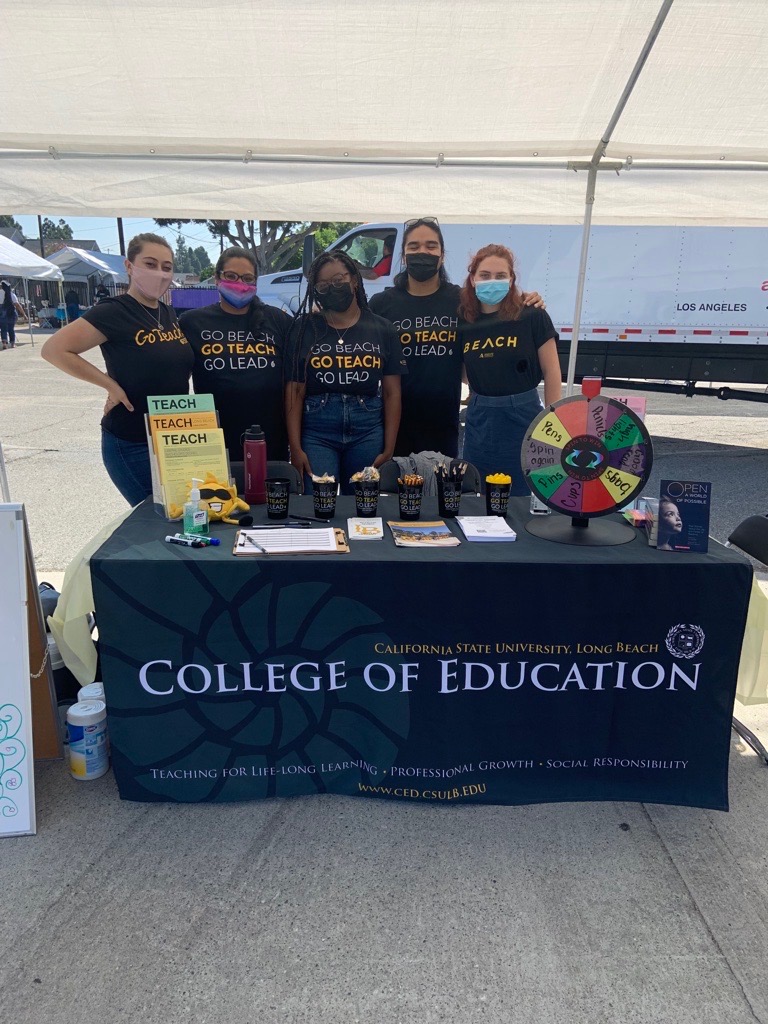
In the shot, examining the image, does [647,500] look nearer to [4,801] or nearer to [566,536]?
[566,536]

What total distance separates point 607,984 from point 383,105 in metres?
2.91

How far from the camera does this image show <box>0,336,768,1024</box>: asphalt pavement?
1.53 metres

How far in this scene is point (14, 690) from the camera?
1.99m

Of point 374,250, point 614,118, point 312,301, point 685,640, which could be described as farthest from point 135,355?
point 374,250

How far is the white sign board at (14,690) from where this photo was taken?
77.7 inches

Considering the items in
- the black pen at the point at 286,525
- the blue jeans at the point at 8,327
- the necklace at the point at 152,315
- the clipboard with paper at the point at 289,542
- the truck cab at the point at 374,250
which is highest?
the truck cab at the point at 374,250

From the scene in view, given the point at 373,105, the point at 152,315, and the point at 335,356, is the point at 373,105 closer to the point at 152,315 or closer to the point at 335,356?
the point at 335,356

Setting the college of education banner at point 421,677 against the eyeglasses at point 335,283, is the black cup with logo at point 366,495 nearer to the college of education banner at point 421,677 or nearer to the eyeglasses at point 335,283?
the college of education banner at point 421,677

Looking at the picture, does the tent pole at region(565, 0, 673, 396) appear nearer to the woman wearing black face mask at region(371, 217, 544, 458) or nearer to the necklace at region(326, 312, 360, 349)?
the woman wearing black face mask at region(371, 217, 544, 458)

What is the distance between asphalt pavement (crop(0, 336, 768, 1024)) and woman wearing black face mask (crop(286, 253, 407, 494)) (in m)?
1.40

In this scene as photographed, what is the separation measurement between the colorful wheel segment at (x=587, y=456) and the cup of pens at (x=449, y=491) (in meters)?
0.28

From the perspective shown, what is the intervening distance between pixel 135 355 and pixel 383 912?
214cm

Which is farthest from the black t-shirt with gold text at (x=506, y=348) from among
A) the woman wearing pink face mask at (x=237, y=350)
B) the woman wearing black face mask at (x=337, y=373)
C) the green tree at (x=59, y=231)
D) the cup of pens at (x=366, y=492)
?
the green tree at (x=59, y=231)

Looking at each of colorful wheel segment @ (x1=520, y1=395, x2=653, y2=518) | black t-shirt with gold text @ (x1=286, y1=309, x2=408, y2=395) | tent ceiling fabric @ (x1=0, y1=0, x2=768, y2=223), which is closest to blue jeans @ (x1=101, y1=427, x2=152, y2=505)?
black t-shirt with gold text @ (x1=286, y1=309, x2=408, y2=395)
